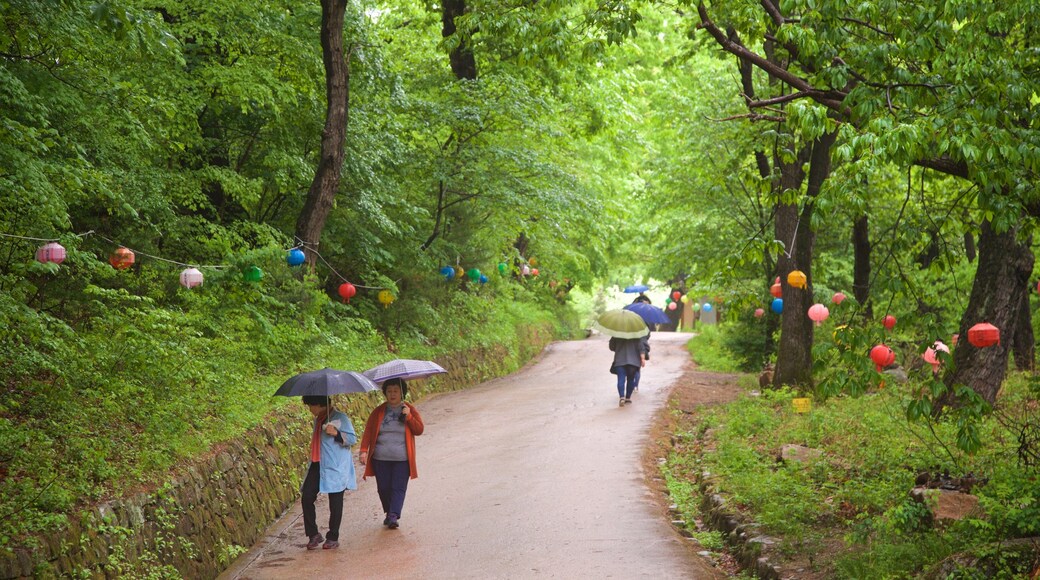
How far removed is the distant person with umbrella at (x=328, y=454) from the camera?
9.15 metres

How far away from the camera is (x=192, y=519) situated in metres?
8.49

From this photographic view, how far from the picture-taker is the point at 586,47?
9.72 m

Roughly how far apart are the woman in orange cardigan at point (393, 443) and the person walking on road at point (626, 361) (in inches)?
349

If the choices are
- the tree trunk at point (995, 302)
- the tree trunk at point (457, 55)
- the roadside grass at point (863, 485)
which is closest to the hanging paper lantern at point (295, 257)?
the roadside grass at point (863, 485)

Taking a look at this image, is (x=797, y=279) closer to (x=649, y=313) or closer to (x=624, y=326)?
(x=624, y=326)

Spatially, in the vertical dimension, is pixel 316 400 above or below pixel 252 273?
below

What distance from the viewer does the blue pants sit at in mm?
18825

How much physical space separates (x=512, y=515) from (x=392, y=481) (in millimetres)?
1434

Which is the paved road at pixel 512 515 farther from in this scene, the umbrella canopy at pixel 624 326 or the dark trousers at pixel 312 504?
the umbrella canopy at pixel 624 326

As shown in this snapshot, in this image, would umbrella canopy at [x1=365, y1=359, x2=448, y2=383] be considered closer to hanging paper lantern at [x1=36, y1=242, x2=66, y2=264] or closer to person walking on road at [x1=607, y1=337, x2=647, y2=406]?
hanging paper lantern at [x1=36, y1=242, x2=66, y2=264]

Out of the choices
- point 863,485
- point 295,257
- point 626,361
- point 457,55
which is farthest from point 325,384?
point 457,55

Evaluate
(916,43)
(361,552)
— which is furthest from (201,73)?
(916,43)

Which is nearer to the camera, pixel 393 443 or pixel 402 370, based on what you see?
pixel 402 370

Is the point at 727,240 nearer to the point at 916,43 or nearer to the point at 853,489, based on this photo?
the point at 853,489
